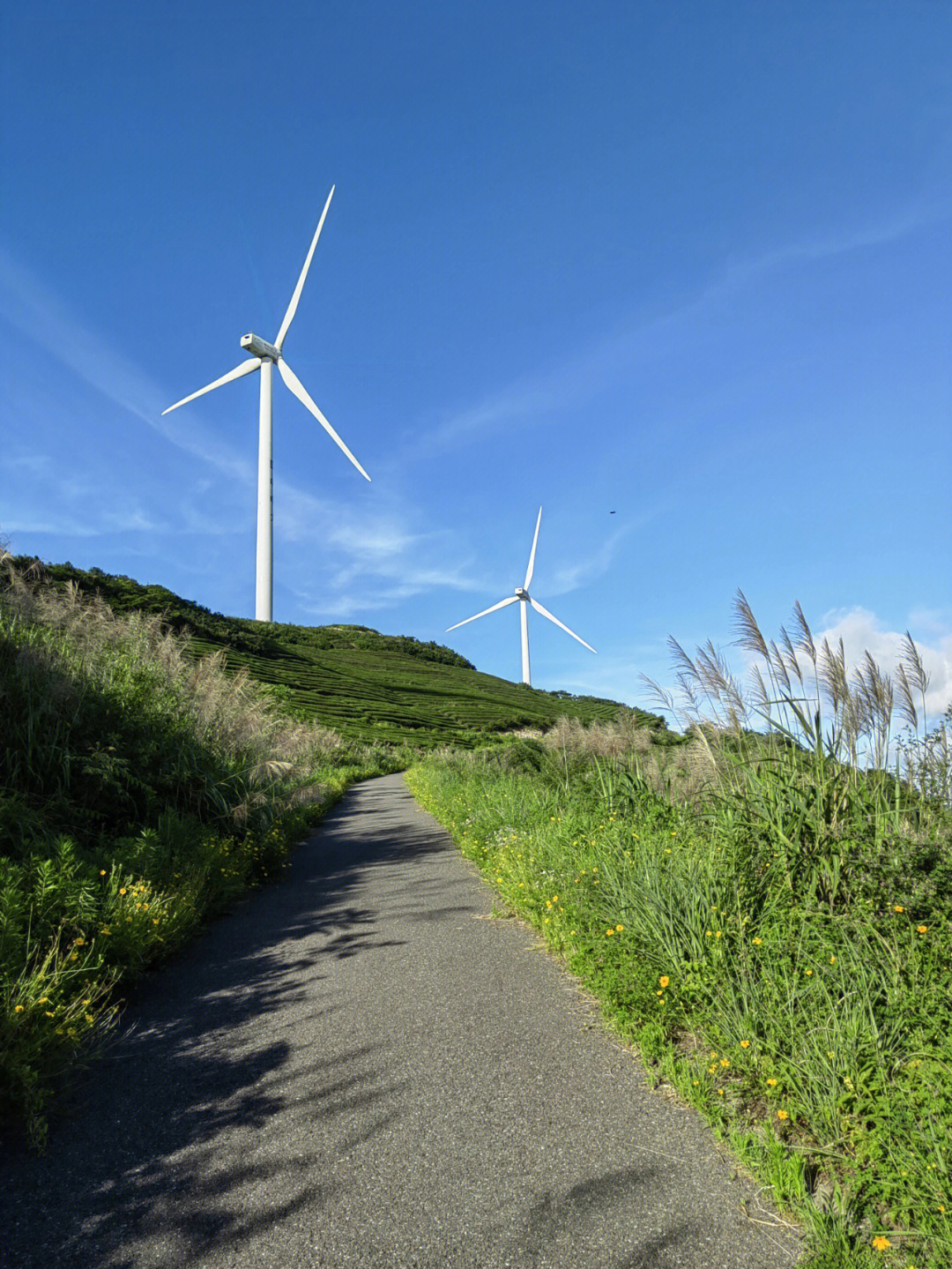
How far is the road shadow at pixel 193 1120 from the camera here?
2820 millimetres

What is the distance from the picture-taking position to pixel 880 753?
4.93 metres

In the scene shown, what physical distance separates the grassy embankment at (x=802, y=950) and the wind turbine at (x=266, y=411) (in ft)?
138

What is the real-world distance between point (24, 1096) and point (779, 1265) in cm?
354

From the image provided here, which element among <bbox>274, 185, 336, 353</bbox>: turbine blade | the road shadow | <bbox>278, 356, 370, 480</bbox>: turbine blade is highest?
<bbox>274, 185, 336, 353</bbox>: turbine blade

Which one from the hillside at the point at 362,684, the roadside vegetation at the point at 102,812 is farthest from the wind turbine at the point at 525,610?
the roadside vegetation at the point at 102,812

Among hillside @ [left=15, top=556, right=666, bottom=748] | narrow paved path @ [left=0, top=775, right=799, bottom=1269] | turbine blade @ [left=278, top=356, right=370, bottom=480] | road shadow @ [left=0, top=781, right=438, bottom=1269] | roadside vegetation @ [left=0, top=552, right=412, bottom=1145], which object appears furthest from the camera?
hillside @ [left=15, top=556, right=666, bottom=748]

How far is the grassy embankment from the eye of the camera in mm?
2701

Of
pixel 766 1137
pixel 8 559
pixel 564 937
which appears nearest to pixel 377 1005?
pixel 564 937

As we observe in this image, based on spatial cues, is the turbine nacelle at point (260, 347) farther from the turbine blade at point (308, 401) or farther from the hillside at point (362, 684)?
the hillside at point (362, 684)

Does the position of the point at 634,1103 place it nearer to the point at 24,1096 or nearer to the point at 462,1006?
the point at 462,1006

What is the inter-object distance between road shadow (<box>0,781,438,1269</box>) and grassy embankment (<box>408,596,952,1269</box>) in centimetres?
164

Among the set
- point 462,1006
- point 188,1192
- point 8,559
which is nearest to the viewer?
point 188,1192

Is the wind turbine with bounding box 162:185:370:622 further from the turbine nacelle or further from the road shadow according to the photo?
the road shadow

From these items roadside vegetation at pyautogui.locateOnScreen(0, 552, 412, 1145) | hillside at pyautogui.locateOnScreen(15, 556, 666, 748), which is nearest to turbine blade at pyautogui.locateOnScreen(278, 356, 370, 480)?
hillside at pyautogui.locateOnScreen(15, 556, 666, 748)
